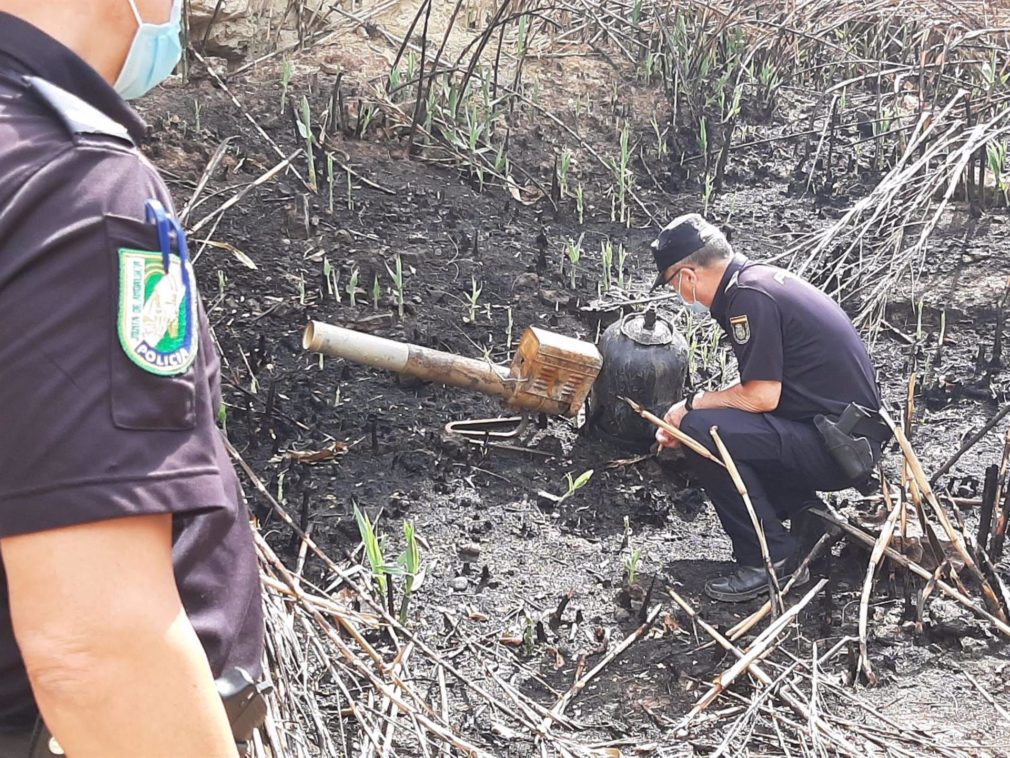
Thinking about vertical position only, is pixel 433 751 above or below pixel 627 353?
below

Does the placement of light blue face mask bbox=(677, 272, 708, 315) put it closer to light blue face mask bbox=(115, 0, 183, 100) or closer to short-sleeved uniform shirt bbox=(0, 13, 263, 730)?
light blue face mask bbox=(115, 0, 183, 100)

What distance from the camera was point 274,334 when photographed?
5.88m

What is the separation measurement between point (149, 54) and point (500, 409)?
407cm

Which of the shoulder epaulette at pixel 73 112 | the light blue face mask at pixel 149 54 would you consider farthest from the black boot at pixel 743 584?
the shoulder epaulette at pixel 73 112

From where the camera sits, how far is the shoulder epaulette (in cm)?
124

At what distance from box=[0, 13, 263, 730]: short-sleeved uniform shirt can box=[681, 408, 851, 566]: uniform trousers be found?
11.8ft

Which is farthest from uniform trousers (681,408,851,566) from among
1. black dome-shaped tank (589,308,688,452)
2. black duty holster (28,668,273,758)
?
black duty holster (28,668,273,758)

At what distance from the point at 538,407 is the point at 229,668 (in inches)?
134

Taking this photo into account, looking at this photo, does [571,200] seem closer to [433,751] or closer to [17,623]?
[433,751]

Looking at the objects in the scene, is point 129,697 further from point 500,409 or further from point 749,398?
point 500,409

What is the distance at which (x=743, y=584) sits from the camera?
4.55 metres

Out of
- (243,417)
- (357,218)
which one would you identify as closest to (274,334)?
(243,417)

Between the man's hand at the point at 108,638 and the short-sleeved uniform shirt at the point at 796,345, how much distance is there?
12.1ft

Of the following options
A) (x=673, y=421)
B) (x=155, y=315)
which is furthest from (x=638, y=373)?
(x=155, y=315)
